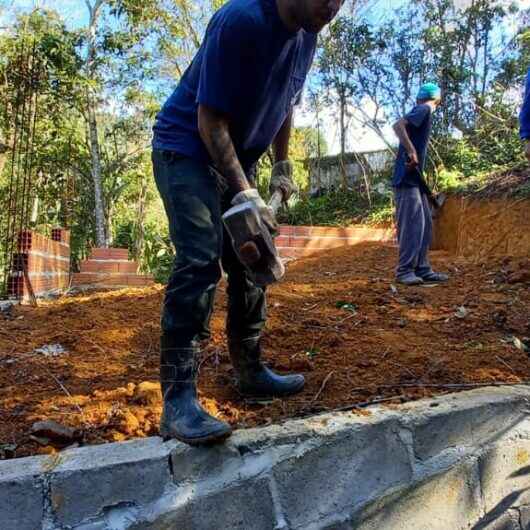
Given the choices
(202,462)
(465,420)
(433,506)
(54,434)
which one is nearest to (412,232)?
(465,420)

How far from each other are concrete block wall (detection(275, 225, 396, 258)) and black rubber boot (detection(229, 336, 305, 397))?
486cm

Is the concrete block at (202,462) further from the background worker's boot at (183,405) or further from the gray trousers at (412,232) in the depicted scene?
the gray trousers at (412,232)

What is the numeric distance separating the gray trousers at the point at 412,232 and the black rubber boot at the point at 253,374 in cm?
257

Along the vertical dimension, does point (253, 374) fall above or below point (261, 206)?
below

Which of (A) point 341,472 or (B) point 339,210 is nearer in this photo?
(A) point 341,472

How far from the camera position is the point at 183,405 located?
1604 millimetres

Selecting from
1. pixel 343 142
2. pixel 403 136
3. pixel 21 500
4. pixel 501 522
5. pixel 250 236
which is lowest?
pixel 501 522

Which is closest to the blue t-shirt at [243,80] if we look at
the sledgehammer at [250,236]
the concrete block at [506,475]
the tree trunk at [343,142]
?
the sledgehammer at [250,236]

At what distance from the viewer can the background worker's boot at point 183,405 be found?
1.51 meters

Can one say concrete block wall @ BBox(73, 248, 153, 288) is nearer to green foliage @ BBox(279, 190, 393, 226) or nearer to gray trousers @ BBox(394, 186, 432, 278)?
gray trousers @ BBox(394, 186, 432, 278)

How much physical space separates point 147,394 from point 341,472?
735 mm

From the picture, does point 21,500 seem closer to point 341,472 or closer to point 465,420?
point 341,472

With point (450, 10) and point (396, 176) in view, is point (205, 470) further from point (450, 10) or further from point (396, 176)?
point (450, 10)

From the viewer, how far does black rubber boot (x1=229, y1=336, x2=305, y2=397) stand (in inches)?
79.7
